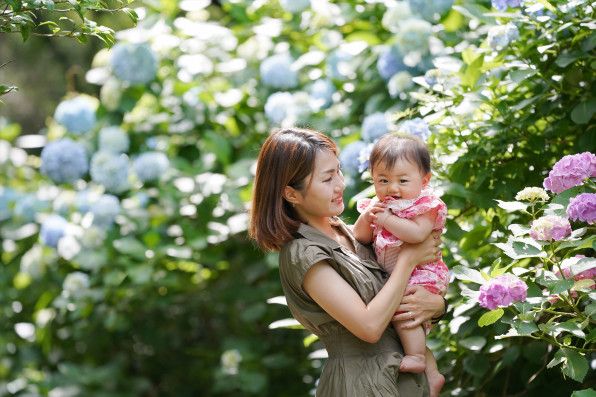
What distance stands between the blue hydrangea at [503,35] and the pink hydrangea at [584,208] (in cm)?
75

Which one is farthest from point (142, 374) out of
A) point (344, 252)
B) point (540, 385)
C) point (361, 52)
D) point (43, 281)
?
point (344, 252)

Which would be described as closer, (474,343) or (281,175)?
(281,175)

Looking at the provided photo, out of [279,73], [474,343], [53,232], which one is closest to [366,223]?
[474,343]

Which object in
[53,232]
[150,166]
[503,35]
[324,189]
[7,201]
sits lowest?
[7,201]

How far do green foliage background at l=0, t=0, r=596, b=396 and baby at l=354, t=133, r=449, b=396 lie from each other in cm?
40

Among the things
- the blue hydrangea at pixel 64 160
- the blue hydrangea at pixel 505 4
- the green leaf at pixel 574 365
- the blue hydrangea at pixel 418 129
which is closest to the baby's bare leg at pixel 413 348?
the green leaf at pixel 574 365

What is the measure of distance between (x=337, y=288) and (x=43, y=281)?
9.15 feet

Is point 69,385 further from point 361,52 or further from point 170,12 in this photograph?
point 361,52

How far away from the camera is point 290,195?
191 cm

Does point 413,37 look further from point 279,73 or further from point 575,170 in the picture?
point 575,170

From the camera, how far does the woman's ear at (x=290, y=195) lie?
6.23 feet

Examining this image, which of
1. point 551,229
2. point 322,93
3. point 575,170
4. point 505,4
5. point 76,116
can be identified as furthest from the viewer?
point 76,116

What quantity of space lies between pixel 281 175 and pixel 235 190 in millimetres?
1728

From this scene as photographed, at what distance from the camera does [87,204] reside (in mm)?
3791
